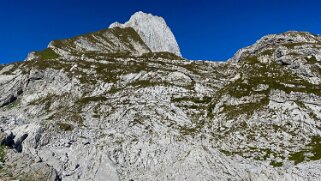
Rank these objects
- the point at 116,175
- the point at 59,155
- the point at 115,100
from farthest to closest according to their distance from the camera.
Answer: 1. the point at 115,100
2. the point at 59,155
3. the point at 116,175

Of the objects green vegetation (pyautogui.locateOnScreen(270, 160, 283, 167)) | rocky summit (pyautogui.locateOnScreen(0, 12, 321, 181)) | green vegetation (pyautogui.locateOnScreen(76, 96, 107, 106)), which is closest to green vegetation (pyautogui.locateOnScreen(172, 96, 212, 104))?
rocky summit (pyautogui.locateOnScreen(0, 12, 321, 181))

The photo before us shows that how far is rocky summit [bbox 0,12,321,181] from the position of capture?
60.8 metres

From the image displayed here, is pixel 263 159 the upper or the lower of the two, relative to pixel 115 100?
lower

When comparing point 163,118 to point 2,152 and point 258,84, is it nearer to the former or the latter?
point 258,84

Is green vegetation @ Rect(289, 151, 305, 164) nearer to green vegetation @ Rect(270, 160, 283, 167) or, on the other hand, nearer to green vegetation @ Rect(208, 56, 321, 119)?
green vegetation @ Rect(270, 160, 283, 167)

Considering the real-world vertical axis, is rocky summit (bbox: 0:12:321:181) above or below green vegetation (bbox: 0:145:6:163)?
above

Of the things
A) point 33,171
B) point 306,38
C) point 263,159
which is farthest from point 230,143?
point 306,38

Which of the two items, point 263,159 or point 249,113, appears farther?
point 249,113

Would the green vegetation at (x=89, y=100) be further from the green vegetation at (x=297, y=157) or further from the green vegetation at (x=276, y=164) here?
the green vegetation at (x=297, y=157)

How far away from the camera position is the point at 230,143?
6756 centimetres

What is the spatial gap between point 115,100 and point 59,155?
2120 cm

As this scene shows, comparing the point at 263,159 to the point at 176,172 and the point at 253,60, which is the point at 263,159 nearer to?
the point at 176,172

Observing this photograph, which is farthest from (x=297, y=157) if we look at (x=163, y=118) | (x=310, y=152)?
(x=163, y=118)

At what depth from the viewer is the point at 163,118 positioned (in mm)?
74750
